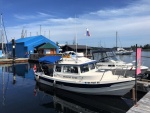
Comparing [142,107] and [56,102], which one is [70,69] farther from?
[142,107]

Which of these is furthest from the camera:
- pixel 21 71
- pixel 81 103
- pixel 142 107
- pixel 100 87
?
pixel 21 71

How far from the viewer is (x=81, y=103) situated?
49.6 feet

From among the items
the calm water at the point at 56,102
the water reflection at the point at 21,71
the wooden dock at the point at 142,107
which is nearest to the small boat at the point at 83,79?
the calm water at the point at 56,102

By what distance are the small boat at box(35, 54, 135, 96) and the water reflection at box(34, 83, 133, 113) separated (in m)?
0.46

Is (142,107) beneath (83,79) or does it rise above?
beneath

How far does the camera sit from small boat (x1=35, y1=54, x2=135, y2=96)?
49.4 feet

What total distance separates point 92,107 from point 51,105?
3.05m

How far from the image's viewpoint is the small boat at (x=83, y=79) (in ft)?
49.4

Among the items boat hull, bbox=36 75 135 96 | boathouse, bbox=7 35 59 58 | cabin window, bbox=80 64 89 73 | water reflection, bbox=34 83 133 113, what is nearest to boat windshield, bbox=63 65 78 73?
cabin window, bbox=80 64 89 73

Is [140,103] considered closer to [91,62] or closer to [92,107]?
[92,107]

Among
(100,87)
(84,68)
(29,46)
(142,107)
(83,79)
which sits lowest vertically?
(142,107)

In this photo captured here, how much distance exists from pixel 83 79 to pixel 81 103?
2.06m

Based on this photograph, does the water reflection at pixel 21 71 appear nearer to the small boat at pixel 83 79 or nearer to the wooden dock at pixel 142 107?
the small boat at pixel 83 79

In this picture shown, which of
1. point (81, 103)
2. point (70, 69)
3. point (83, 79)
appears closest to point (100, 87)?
point (83, 79)
